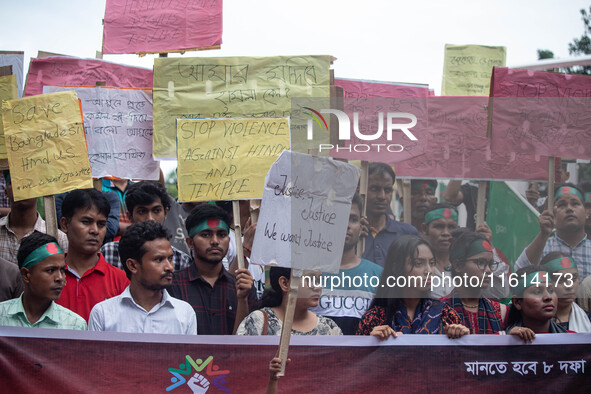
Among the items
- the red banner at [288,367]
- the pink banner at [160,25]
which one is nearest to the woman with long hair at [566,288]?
the red banner at [288,367]

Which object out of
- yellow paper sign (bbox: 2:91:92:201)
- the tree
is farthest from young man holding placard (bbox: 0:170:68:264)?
the tree

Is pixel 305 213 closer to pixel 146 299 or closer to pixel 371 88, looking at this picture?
pixel 146 299

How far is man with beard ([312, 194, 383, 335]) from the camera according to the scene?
168 inches

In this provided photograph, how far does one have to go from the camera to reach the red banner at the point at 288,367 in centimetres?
386

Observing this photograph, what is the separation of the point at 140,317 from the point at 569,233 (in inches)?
125

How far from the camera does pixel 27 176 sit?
4746mm

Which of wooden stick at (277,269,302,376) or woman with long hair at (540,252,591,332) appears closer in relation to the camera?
wooden stick at (277,269,302,376)

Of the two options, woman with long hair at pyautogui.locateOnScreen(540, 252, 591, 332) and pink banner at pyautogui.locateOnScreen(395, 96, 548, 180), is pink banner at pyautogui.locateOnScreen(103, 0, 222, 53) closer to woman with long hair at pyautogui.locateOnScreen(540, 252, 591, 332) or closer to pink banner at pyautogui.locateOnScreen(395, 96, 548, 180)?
pink banner at pyautogui.locateOnScreen(395, 96, 548, 180)

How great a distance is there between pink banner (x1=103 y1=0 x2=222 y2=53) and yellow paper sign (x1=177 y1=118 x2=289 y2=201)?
1732 mm

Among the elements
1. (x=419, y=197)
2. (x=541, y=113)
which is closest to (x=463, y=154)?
(x=541, y=113)

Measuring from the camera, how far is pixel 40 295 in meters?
4.10

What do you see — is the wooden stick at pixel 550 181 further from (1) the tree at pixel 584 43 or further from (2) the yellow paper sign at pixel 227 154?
(1) the tree at pixel 584 43

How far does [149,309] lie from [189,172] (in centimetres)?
109

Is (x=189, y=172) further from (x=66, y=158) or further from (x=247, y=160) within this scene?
(x=66, y=158)
